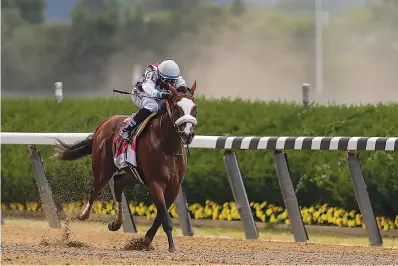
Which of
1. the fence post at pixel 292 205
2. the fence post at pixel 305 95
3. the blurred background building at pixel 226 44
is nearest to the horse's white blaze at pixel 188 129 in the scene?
the fence post at pixel 292 205

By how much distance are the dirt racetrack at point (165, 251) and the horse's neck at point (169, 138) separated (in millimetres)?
735

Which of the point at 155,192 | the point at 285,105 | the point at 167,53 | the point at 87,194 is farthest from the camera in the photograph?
the point at 167,53

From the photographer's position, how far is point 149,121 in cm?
1009

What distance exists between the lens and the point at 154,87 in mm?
10008

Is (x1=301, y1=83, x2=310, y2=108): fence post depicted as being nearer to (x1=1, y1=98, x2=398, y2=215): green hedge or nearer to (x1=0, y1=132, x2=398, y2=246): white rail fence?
(x1=1, y1=98, x2=398, y2=215): green hedge

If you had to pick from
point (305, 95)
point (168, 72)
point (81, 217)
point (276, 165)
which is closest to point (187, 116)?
point (168, 72)

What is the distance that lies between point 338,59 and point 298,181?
34.7ft

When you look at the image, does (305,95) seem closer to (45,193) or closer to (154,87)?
(45,193)

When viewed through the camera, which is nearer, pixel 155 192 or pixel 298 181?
pixel 155 192

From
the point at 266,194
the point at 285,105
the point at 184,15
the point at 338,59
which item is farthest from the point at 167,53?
the point at 266,194

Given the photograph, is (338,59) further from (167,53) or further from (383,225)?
(383,225)

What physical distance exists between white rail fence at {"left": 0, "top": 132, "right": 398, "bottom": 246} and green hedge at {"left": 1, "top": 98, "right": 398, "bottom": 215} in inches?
11.7

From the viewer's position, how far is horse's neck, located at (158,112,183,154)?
9781mm

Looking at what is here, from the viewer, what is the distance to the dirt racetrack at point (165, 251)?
8.59m
